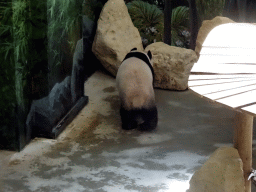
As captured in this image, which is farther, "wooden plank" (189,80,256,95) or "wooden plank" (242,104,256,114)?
"wooden plank" (189,80,256,95)

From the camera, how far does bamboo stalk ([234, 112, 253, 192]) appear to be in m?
2.69

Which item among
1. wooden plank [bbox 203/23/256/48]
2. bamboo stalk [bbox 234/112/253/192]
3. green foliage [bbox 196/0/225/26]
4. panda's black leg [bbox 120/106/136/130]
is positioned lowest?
panda's black leg [bbox 120/106/136/130]

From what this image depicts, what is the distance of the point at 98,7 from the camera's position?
689 centimetres

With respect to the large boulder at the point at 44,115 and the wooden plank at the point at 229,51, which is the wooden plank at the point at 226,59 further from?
the large boulder at the point at 44,115

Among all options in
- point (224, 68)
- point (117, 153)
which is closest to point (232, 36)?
point (224, 68)

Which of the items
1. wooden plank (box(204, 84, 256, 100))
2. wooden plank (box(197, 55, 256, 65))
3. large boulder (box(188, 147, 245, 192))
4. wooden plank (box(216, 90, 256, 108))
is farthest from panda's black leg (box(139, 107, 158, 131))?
wooden plank (box(216, 90, 256, 108))

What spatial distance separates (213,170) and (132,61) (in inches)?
108

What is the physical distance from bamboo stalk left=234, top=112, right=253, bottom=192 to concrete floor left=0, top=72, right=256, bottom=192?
0.96m

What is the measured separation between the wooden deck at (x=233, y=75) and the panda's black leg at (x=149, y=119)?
1.88 meters

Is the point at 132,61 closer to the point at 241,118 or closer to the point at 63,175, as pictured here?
the point at 63,175

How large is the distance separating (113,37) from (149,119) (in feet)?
6.51

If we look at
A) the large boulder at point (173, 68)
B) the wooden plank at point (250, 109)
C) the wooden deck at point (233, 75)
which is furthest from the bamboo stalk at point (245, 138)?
the large boulder at point (173, 68)

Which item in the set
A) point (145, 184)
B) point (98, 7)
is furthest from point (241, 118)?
point (98, 7)

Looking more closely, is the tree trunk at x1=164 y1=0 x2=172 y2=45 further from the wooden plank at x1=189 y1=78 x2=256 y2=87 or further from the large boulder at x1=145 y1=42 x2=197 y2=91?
the wooden plank at x1=189 y1=78 x2=256 y2=87
